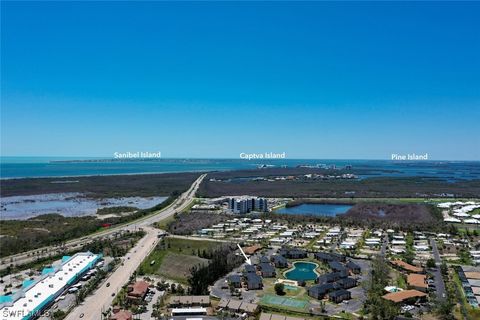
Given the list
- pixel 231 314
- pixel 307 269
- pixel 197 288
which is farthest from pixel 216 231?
pixel 231 314

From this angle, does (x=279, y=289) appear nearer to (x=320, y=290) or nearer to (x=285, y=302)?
(x=285, y=302)

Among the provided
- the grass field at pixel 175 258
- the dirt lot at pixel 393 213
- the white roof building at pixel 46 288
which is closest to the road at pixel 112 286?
the grass field at pixel 175 258

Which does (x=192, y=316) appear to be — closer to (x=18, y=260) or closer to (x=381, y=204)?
(x=18, y=260)

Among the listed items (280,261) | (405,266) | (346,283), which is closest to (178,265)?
(280,261)

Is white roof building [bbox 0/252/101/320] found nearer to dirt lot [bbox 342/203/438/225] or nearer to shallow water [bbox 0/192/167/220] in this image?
shallow water [bbox 0/192/167/220]

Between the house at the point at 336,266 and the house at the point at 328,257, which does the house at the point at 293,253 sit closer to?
the house at the point at 328,257

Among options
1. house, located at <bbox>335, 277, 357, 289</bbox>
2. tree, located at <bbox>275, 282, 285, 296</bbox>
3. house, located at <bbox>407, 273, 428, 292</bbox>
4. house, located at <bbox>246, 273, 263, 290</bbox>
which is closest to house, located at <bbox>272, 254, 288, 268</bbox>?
house, located at <bbox>246, 273, 263, 290</bbox>
